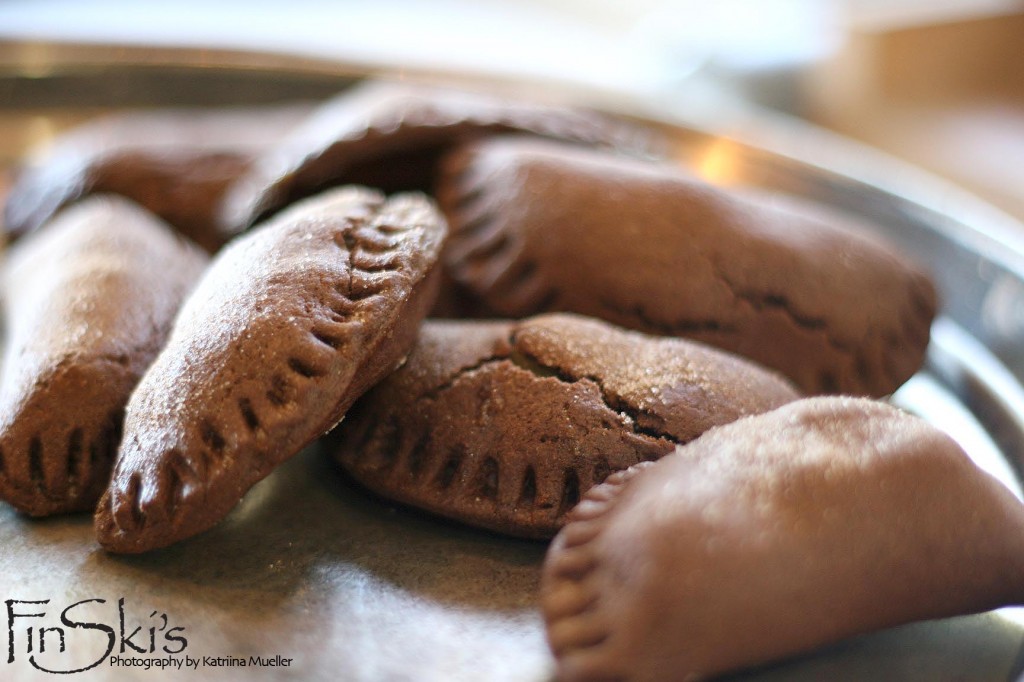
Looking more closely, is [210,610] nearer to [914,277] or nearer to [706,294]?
[706,294]

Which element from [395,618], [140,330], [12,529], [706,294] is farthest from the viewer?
[706,294]

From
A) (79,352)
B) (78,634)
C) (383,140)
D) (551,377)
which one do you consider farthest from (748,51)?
(78,634)

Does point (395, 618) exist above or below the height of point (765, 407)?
below

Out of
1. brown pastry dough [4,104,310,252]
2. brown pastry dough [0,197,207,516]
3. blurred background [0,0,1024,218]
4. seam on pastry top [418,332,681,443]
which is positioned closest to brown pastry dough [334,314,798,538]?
seam on pastry top [418,332,681,443]

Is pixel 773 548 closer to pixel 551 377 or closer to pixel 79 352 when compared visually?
pixel 551 377

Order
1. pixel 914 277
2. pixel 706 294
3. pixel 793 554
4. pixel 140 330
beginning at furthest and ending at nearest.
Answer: pixel 914 277
pixel 706 294
pixel 140 330
pixel 793 554

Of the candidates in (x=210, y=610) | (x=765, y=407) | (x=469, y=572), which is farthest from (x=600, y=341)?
(x=210, y=610)
